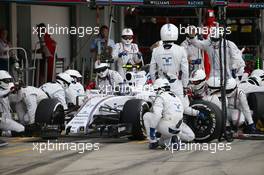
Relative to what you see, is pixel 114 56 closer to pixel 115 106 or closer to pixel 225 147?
pixel 115 106

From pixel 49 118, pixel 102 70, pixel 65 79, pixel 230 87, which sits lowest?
pixel 49 118

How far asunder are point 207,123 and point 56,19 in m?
10.5

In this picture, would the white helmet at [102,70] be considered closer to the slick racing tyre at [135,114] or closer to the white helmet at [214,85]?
the slick racing tyre at [135,114]

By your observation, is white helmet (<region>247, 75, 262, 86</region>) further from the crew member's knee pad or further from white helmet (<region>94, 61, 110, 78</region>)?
white helmet (<region>94, 61, 110, 78</region>)

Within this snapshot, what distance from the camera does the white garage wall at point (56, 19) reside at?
72.4ft

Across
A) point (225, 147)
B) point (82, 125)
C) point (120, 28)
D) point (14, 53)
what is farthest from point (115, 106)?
point (120, 28)

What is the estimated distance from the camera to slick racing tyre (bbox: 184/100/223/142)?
13391 millimetres

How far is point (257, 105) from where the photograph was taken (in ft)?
47.5

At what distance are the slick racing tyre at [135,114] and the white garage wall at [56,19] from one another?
8530 mm

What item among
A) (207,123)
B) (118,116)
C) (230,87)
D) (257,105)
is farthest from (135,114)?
(257,105)

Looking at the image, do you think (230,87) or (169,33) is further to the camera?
(230,87)

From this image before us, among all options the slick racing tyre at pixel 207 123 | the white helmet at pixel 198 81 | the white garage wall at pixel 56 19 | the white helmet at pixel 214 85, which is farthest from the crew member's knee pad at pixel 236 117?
the white garage wall at pixel 56 19

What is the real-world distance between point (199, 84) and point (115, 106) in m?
1.53

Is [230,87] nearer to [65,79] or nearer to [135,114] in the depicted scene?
[135,114]
